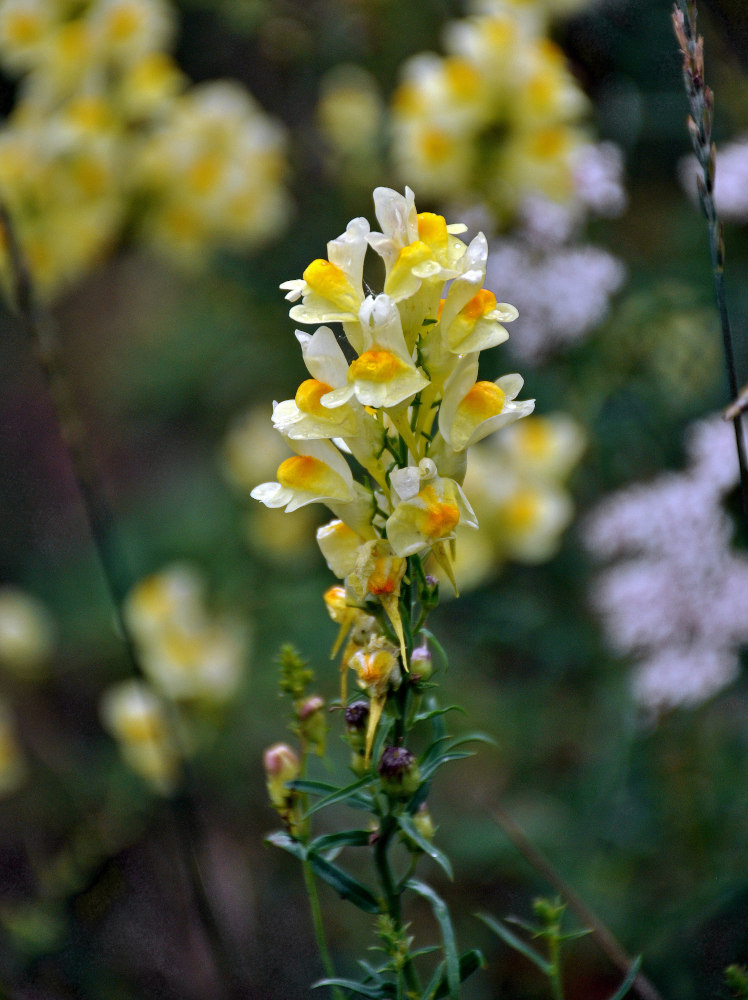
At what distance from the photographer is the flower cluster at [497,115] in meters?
1.88

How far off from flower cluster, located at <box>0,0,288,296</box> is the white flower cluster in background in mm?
1431

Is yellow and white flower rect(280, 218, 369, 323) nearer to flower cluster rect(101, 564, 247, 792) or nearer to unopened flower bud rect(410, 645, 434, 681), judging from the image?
unopened flower bud rect(410, 645, 434, 681)

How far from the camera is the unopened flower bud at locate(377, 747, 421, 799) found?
2.37ft

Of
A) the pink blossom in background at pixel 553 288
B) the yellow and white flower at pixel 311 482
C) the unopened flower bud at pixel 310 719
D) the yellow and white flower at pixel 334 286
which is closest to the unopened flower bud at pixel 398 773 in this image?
the unopened flower bud at pixel 310 719

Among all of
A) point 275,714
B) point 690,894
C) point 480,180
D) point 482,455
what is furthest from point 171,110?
point 690,894

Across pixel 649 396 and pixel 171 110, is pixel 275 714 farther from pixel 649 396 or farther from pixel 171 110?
pixel 171 110

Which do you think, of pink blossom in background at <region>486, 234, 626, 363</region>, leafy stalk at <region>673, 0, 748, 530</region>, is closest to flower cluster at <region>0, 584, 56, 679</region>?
pink blossom in background at <region>486, 234, 626, 363</region>

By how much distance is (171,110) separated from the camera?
2.25 meters

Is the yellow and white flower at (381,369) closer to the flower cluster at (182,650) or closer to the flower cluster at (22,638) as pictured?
the flower cluster at (182,650)

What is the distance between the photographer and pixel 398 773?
0.72 meters

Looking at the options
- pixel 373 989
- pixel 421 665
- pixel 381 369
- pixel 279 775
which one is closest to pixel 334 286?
pixel 381 369

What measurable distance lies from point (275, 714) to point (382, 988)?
5.46ft

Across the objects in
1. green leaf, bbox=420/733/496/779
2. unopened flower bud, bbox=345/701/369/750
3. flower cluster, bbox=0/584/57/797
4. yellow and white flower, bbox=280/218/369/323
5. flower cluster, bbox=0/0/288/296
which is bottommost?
flower cluster, bbox=0/584/57/797

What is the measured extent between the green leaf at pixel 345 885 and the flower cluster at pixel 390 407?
13 cm
